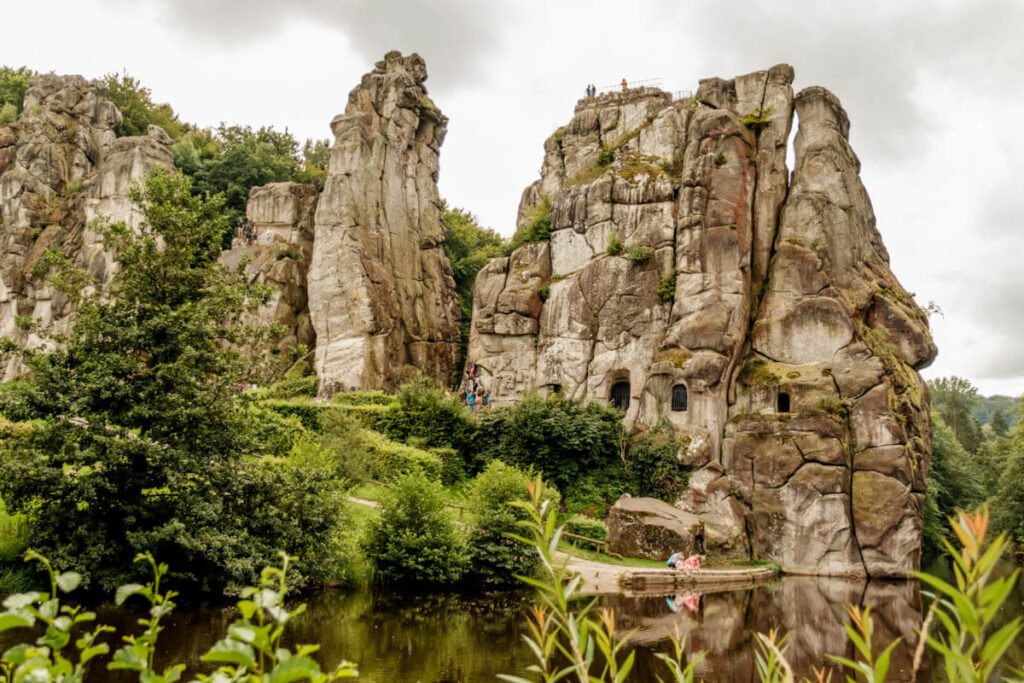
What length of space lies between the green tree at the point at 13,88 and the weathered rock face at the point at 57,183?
3430mm

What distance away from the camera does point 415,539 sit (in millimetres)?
15078

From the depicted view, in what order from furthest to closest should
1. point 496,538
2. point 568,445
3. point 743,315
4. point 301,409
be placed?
1. point 743,315
2. point 301,409
3. point 568,445
4. point 496,538

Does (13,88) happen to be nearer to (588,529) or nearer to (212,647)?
(588,529)

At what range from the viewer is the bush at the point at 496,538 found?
16.3 metres

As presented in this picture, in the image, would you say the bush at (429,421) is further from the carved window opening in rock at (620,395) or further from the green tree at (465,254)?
the green tree at (465,254)

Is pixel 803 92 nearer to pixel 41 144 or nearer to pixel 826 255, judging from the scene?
pixel 826 255

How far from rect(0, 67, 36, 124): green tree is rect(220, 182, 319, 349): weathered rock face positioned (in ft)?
72.4

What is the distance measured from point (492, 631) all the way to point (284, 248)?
28365mm

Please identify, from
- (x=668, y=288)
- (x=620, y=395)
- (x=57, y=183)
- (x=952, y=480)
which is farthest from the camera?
(x=57, y=183)

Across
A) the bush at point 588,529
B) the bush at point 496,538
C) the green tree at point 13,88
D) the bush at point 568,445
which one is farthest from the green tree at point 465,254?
the green tree at point 13,88

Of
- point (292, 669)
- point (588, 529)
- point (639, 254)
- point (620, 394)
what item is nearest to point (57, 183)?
point (639, 254)

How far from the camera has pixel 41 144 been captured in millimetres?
42094

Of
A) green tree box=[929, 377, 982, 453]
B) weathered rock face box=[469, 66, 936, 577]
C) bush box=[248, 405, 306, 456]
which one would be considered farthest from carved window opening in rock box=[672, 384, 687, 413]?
green tree box=[929, 377, 982, 453]

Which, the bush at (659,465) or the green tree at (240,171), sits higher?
the green tree at (240,171)
